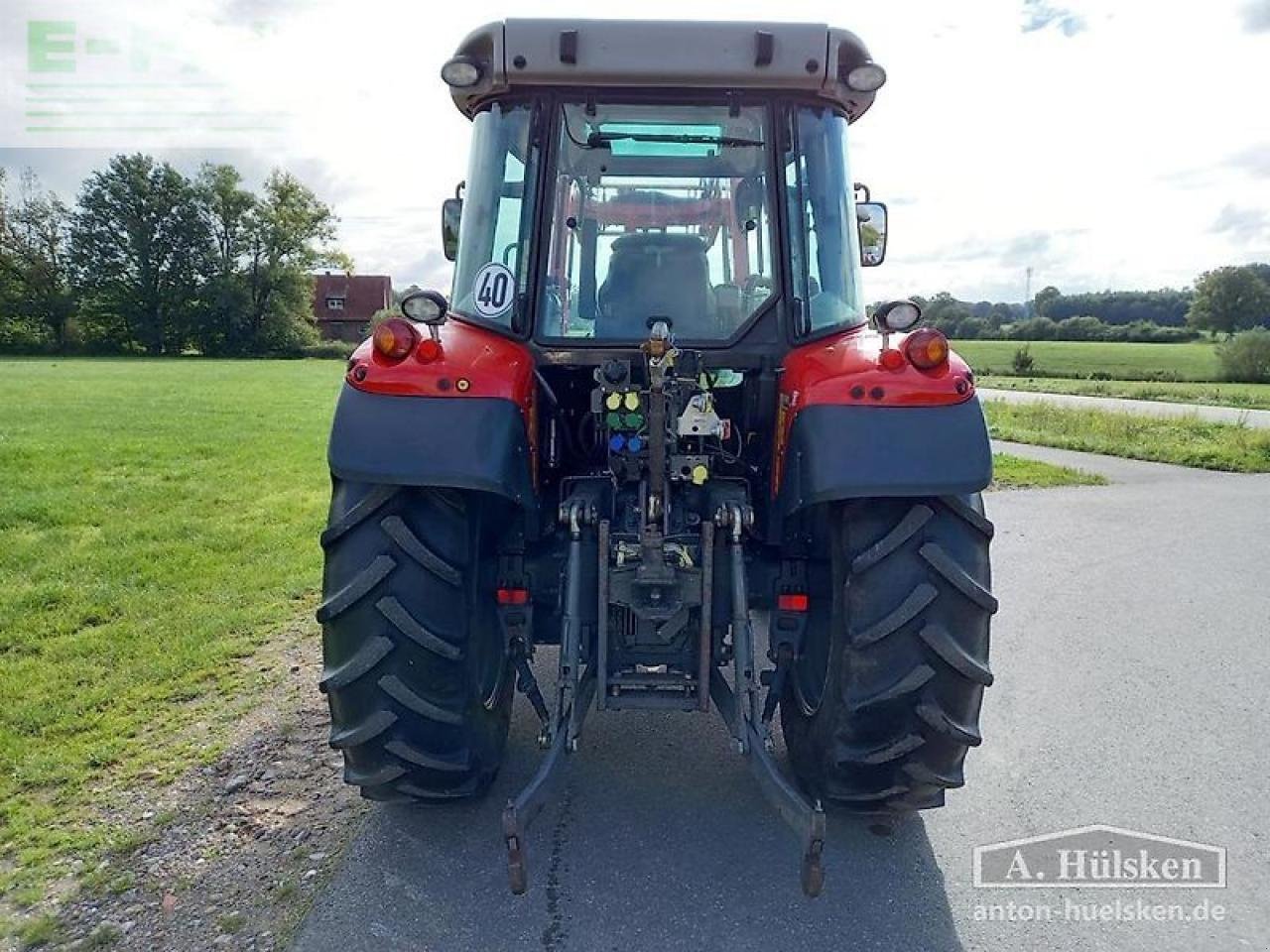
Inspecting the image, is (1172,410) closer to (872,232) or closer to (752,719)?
(872,232)

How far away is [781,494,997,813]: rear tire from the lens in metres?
2.65

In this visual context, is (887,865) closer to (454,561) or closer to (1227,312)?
(454,561)

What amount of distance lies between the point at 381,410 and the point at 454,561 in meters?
0.51

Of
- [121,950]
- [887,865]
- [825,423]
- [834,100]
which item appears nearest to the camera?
[121,950]

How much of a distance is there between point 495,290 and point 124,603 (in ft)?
12.4

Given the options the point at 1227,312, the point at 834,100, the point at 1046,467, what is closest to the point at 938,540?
the point at 834,100

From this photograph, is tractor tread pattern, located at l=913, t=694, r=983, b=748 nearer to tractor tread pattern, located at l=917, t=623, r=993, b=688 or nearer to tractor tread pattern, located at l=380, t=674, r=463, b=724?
tractor tread pattern, located at l=917, t=623, r=993, b=688

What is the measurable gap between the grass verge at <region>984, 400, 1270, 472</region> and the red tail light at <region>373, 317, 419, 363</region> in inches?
532

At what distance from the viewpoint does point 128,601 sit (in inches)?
217

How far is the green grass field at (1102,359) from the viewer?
39.9 metres

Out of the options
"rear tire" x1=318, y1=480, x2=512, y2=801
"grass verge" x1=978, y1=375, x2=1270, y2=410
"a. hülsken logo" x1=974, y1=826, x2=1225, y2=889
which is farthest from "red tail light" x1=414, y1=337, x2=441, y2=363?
"grass verge" x1=978, y1=375, x2=1270, y2=410

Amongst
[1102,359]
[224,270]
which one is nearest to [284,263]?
[224,270]

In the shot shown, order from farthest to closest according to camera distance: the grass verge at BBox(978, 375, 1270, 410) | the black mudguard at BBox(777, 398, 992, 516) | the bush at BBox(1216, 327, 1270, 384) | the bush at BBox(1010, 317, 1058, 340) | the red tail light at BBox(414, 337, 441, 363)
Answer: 1. the bush at BBox(1010, 317, 1058, 340)
2. the bush at BBox(1216, 327, 1270, 384)
3. the grass verge at BBox(978, 375, 1270, 410)
4. the red tail light at BBox(414, 337, 441, 363)
5. the black mudguard at BBox(777, 398, 992, 516)

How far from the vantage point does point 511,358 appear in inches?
117
